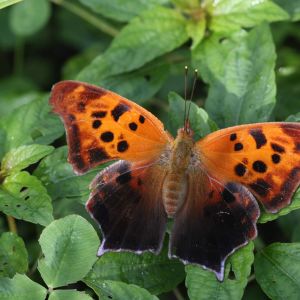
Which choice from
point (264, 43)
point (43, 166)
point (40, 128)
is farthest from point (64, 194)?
point (264, 43)

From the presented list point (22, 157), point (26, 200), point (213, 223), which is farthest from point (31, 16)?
point (213, 223)

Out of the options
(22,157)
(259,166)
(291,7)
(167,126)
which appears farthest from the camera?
(291,7)

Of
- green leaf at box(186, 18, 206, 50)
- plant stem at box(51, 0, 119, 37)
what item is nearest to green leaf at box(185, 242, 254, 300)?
green leaf at box(186, 18, 206, 50)

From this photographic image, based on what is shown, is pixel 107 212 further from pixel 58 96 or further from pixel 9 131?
pixel 9 131

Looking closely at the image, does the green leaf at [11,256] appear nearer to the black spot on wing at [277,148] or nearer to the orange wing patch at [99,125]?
the orange wing patch at [99,125]

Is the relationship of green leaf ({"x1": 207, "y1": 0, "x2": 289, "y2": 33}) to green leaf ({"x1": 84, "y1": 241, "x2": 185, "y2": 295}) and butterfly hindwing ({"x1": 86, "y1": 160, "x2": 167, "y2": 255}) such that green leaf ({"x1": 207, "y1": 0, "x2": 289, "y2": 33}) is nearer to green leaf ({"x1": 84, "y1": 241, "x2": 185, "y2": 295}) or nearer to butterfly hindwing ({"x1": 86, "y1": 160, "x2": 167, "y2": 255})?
butterfly hindwing ({"x1": 86, "y1": 160, "x2": 167, "y2": 255})

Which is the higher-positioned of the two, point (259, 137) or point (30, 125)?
point (259, 137)

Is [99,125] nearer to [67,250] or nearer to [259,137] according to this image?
[67,250]
